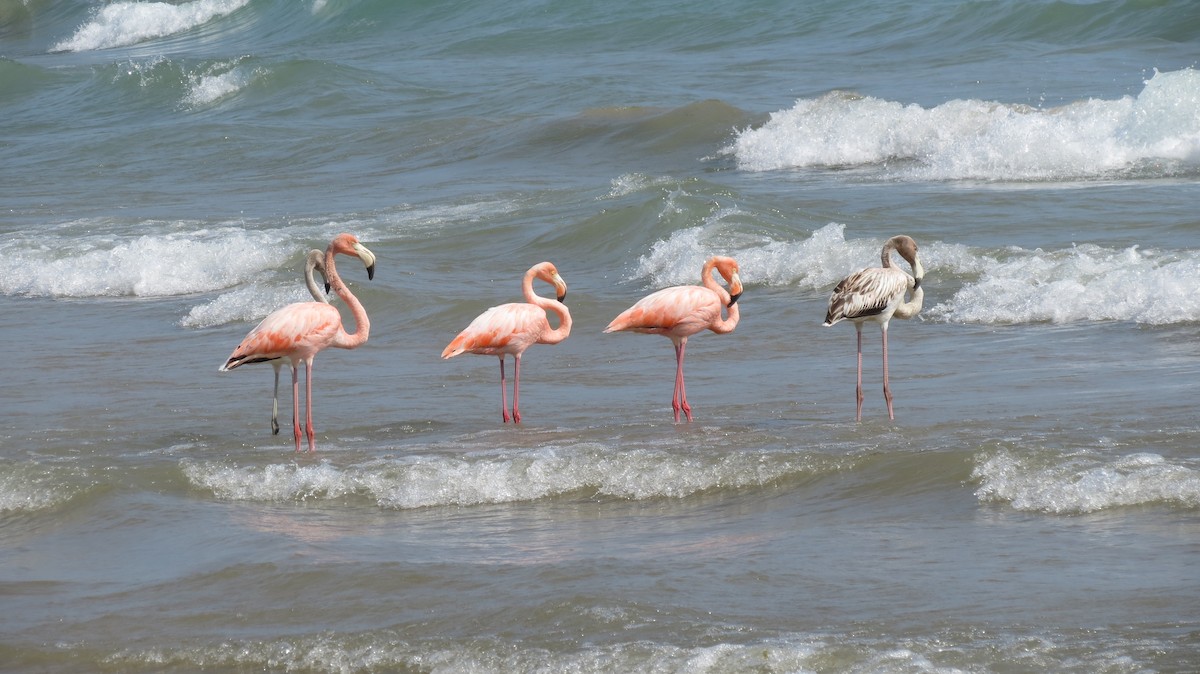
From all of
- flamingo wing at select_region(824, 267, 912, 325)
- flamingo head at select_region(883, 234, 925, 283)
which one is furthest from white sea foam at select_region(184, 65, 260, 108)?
flamingo wing at select_region(824, 267, 912, 325)

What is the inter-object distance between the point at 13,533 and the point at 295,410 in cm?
183

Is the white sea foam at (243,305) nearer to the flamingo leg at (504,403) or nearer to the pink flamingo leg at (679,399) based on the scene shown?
the flamingo leg at (504,403)

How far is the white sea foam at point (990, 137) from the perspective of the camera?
17.9 m

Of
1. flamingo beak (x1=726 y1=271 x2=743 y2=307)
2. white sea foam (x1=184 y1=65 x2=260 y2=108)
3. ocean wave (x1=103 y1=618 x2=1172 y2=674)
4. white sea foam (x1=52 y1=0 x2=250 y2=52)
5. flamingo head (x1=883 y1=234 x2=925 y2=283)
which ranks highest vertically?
white sea foam (x1=52 y1=0 x2=250 y2=52)

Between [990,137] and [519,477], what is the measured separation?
42.7 feet

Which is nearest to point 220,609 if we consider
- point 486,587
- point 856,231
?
point 486,587

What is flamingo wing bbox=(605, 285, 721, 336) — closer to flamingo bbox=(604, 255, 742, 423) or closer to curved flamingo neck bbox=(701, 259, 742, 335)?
flamingo bbox=(604, 255, 742, 423)

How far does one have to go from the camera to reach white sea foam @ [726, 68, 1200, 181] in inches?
706

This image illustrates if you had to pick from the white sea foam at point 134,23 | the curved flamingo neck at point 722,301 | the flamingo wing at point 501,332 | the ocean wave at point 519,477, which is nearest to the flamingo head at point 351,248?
the flamingo wing at point 501,332

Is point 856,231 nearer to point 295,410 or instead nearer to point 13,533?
point 295,410

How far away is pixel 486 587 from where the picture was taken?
5910 millimetres

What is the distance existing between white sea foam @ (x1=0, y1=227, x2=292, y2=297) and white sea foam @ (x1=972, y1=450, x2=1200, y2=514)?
9716mm

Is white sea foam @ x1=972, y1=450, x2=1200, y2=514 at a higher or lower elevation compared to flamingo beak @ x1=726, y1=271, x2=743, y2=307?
lower

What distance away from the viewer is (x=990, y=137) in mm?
19016
